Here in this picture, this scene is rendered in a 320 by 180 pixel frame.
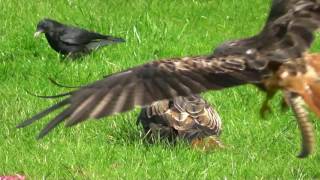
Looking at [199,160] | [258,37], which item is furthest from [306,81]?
[199,160]

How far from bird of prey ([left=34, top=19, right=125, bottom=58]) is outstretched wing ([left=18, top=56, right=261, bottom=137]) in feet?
15.8

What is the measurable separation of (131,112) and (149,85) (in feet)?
10.2

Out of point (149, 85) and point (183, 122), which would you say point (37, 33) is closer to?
point (183, 122)

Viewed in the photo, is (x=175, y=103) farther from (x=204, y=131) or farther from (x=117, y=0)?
(x=117, y=0)

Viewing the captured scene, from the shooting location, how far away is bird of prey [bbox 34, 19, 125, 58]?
1023 cm

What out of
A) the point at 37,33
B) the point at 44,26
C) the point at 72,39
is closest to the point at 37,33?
the point at 37,33

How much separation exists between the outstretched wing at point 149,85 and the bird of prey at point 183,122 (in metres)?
2.25

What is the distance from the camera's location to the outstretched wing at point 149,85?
5008 mm

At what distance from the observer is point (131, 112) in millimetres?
8273

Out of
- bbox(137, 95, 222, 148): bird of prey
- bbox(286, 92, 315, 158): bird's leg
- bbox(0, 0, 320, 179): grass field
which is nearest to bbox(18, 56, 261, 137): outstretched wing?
bbox(286, 92, 315, 158): bird's leg

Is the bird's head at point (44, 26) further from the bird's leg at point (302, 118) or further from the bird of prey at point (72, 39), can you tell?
the bird's leg at point (302, 118)

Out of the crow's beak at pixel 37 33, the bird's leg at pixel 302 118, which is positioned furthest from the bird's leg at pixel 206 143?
the crow's beak at pixel 37 33

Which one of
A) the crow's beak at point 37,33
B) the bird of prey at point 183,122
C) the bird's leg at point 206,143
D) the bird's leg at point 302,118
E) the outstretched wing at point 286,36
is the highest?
the outstretched wing at point 286,36

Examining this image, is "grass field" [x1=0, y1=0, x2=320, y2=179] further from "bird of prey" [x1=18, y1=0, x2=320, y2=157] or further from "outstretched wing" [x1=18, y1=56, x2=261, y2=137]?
"outstretched wing" [x1=18, y1=56, x2=261, y2=137]
